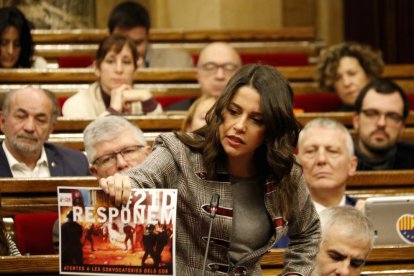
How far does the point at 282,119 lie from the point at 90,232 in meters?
0.42

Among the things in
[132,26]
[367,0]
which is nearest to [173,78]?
[132,26]

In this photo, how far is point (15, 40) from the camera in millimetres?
4168

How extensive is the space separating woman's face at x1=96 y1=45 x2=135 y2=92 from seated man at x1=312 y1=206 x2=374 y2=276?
1.55 metres

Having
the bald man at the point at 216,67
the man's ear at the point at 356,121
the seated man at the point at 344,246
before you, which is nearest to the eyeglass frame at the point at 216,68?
the bald man at the point at 216,67

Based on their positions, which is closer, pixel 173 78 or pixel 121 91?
pixel 121 91

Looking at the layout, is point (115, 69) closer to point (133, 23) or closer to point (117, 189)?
point (133, 23)

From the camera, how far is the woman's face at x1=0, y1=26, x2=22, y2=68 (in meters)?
4.12

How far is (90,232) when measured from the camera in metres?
1.79

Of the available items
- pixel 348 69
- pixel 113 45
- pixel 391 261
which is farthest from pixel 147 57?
pixel 391 261

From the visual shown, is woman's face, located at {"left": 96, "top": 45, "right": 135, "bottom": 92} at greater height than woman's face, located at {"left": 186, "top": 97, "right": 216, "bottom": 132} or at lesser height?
greater

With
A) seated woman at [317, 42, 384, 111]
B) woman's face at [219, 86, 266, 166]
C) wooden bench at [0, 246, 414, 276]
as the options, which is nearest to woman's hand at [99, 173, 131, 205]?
woman's face at [219, 86, 266, 166]

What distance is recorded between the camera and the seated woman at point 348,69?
169 inches

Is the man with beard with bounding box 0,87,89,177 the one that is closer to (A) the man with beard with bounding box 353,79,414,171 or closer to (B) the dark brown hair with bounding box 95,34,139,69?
(B) the dark brown hair with bounding box 95,34,139,69

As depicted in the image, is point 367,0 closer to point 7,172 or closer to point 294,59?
point 294,59
